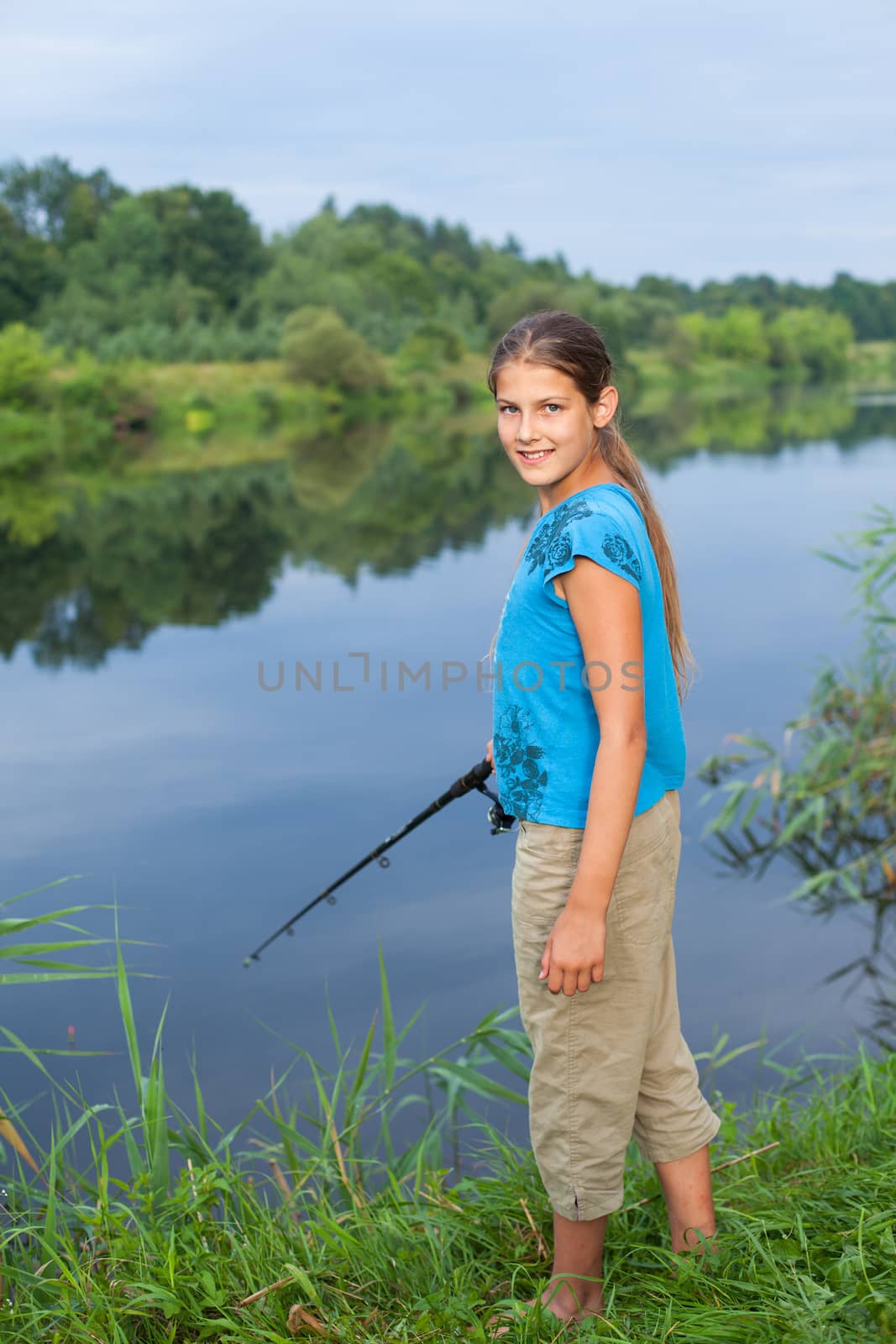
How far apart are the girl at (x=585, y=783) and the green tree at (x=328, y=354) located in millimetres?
33070

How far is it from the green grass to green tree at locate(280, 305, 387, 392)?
1288 inches

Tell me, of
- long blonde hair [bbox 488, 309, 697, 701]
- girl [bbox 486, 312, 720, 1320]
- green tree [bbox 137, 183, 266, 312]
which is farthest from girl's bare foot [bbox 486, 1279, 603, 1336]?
green tree [bbox 137, 183, 266, 312]

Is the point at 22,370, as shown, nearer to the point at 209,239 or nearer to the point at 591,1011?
the point at 209,239

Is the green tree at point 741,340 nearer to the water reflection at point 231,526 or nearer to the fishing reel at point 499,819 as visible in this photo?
the water reflection at point 231,526

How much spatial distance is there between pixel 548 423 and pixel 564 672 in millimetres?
367

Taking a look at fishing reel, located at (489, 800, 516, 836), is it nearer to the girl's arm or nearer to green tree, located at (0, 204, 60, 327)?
the girl's arm

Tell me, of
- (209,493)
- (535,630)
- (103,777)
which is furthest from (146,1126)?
(209,493)

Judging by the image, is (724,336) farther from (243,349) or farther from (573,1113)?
(573,1113)

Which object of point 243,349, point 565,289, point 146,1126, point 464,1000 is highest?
point 565,289

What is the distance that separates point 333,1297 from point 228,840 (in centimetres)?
327

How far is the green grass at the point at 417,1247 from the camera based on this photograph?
1.65 meters

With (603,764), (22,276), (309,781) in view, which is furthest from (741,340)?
(603,764)

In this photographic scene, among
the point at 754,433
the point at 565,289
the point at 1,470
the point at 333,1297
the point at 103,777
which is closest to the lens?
the point at 333,1297

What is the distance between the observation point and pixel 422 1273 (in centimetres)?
195
